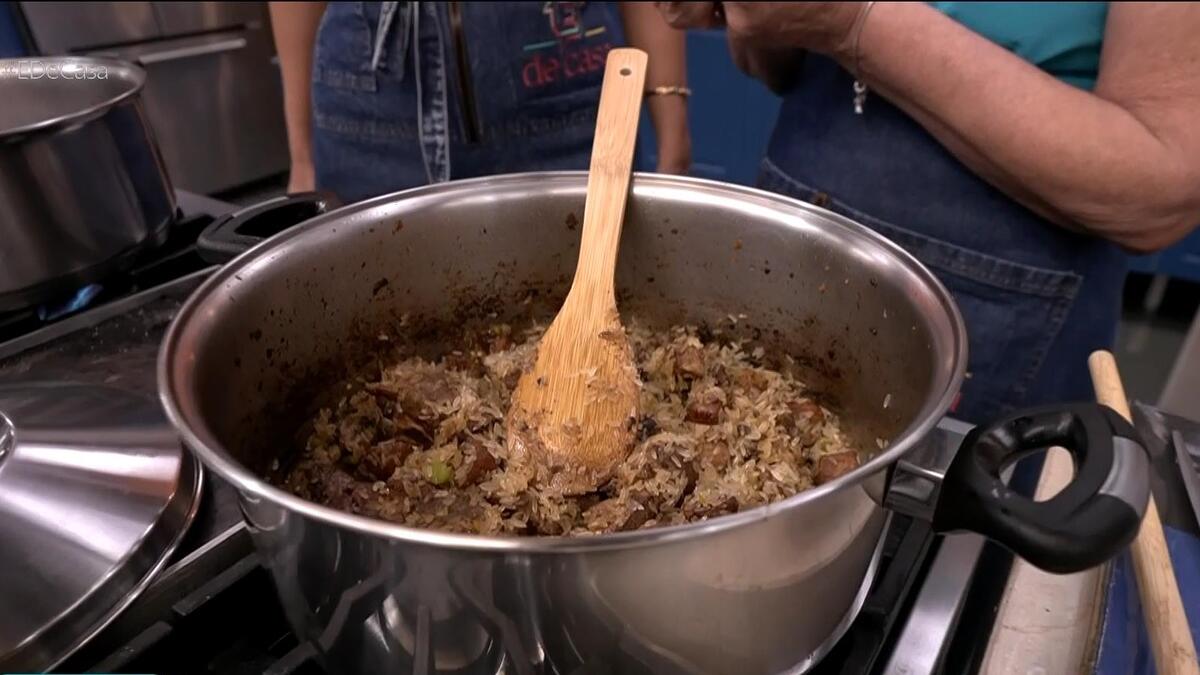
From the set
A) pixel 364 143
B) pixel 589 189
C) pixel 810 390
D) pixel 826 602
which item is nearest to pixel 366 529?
pixel 826 602

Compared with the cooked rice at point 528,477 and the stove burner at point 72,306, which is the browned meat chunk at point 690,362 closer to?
the cooked rice at point 528,477

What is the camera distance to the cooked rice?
0.72 m

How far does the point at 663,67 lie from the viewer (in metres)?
1.68

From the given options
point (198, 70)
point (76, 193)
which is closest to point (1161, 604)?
point (76, 193)

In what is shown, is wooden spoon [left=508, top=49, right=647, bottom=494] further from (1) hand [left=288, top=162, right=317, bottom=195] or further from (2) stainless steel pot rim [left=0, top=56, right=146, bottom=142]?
(1) hand [left=288, top=162, right=317, bottom=195]

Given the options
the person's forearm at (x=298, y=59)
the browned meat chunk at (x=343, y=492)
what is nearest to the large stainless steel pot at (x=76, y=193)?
the browned meat chunk at (x=343, y=492)

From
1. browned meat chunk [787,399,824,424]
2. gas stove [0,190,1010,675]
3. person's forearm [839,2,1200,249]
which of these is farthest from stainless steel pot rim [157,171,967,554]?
person's forearm [839,2,1200,249]

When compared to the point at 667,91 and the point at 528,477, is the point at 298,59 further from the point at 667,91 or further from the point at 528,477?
the point at 528,477

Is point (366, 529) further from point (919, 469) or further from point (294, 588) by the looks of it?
point (919, 469)

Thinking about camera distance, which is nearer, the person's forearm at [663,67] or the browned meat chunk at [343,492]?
the browned meat chunk at [343,492]

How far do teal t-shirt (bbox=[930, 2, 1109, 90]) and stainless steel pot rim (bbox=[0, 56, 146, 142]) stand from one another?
3.40 ft

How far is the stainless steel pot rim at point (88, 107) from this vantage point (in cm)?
79

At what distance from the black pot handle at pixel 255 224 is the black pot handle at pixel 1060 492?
2.11 ft

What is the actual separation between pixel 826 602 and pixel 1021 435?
17 centimetres
